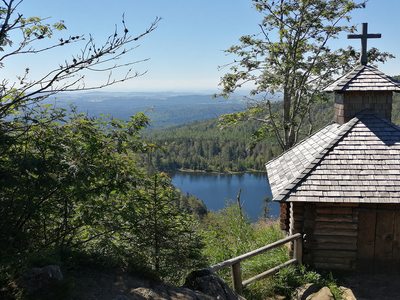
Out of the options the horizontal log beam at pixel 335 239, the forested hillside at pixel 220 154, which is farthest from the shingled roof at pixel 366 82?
the forested hillside at pixel 220 154

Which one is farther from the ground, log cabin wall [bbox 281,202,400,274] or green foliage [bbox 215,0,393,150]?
green foliage [bbox 215,0,393,150]

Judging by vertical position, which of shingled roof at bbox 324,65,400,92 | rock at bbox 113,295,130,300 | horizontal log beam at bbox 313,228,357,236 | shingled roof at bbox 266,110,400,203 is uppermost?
shingled roof at bbox 324,65,400,92

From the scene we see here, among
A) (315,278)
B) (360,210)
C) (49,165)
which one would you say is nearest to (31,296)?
(49,165)

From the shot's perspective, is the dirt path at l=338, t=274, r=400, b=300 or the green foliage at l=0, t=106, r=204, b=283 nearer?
the green foliage at l=0, t=106, r=204, b=283

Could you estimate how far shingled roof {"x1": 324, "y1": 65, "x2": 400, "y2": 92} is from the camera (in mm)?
7750

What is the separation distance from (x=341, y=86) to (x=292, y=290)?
5039 millimetres

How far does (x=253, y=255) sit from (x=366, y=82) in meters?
5.31

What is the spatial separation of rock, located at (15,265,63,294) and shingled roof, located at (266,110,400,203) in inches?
171

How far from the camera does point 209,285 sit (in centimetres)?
466

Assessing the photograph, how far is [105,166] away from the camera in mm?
4934

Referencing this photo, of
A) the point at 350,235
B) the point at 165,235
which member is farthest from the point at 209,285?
the point at 350,235

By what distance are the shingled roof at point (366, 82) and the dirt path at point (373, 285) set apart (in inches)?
171

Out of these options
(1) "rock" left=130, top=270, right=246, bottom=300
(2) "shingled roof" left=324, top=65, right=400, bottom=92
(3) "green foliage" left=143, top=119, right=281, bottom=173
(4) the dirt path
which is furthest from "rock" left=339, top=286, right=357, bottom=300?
(3) "green foliage" left=143, top=119, right=281, bottom=173

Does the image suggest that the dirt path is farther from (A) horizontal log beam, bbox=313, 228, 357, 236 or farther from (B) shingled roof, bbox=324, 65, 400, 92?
(B) shingled roof, bbox=324, 65, 400, 92
